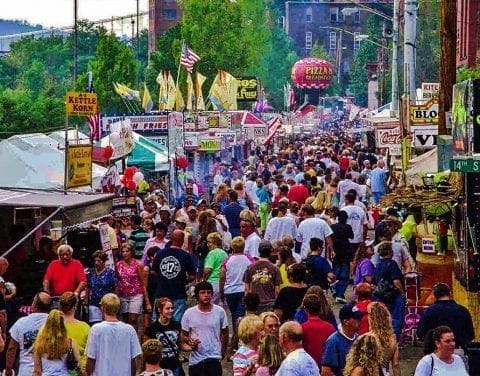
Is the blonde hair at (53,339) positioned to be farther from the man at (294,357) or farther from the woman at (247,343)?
the man at (294,357)

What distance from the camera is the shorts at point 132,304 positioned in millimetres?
15917

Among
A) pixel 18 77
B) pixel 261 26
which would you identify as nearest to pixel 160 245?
pixel 261 26

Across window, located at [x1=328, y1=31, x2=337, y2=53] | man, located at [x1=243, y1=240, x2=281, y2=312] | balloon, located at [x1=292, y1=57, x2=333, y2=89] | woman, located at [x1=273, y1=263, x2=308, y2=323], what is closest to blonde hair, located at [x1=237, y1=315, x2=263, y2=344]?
woman, located at [x1=273, y1=263, x2=308, y2=323]

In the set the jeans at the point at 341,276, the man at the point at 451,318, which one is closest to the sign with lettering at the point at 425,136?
the jeans at the point at 341,276

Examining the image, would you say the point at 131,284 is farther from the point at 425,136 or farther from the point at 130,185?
the point at 130,185

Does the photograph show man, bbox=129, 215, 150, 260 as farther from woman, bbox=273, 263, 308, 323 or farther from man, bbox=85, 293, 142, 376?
man, bbox=85, 293, 142, 376

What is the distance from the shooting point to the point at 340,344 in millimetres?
10531

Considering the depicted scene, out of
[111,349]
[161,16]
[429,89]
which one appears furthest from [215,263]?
[161,16]

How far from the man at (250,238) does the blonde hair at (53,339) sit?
6.67m

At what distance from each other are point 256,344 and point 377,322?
1.04m

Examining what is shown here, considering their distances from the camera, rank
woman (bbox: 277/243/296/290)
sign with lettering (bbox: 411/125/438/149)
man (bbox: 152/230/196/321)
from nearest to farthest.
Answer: man (bbox: 152/230/196/321) < woman (bbox: 277/243/296/290) < sign with lettering (bbox: 411/125/438/149)

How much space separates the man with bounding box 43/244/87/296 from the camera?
50.0 feet

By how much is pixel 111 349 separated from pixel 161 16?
134 m

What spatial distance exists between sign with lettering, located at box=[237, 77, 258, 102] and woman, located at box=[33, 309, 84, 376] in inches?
2315
